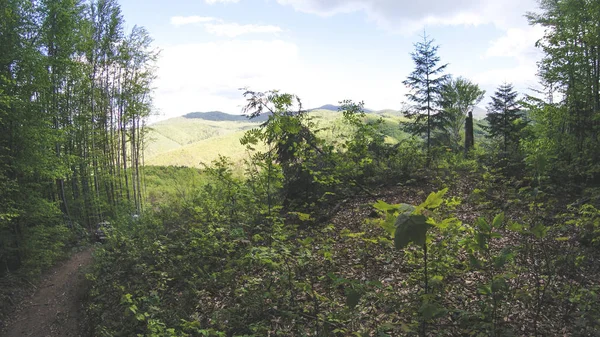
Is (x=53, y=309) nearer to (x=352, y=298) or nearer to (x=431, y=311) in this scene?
(x=352, y=298)

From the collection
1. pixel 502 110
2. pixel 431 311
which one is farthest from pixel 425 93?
pixel 431 311

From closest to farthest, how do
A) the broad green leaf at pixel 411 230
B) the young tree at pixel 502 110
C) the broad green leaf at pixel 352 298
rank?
1. the broad green leaf at pixel 411 230
2. the broad green leaf at pixel 352 298
3. the young tree at pixel 502 110

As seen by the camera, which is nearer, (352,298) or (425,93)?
(352,298)

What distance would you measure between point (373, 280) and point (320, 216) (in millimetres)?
5234

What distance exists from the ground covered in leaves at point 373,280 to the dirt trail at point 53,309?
2.90ft

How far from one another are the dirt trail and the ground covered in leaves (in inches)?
34.8

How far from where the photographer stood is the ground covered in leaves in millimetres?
3158

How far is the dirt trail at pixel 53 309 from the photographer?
8.31 meters

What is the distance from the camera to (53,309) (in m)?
9.34

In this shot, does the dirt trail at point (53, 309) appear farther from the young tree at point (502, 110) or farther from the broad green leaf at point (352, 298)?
the young tree at point (502, 110)

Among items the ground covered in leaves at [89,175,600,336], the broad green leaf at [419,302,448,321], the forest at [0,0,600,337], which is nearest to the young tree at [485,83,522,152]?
the forest at [0,0,600,337]

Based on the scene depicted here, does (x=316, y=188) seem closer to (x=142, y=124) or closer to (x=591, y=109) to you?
(x=591, y=109)

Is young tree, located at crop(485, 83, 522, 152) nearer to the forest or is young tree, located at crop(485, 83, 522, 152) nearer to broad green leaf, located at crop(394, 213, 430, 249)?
the forest

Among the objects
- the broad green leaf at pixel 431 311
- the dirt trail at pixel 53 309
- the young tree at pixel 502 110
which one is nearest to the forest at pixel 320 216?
the broad green leaf at pixel 431 311
